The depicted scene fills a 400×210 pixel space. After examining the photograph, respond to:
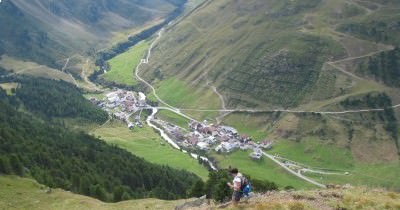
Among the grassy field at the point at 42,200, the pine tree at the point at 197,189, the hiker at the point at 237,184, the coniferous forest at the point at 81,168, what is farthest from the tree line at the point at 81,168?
the hiker at the point at 237,184

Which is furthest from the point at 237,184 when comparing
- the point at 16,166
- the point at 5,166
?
the point at 16,166

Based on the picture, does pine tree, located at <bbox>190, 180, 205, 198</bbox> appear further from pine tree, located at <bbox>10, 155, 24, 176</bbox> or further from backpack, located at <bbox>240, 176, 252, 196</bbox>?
backpack, located at <bbox>240, 176, 252, 196</bbox>

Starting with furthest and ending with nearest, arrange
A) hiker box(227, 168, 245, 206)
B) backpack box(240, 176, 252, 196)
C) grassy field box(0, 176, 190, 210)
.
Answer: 1. grassy field box(0, 176, 190, 210)
2. backpack box(240, 176, 252, 196)
3. hiker box(227, 168, 245, 206)

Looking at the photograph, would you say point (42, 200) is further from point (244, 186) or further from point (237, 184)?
point (237, 184)

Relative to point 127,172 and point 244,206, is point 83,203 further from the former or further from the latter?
point 127,172

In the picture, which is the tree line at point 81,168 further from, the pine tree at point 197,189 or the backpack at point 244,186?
the backpack at point 244,186

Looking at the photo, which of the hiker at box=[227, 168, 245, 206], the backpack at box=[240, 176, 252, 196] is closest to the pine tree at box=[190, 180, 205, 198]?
the backpack at box=[240, 176, 252, 196]

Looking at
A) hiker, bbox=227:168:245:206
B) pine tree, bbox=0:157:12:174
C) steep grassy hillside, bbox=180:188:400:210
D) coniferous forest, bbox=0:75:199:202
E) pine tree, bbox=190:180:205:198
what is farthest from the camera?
pine tree, bbox=190:180:205:198

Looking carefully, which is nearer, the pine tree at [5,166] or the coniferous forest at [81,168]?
the pine tree at [5,166]
